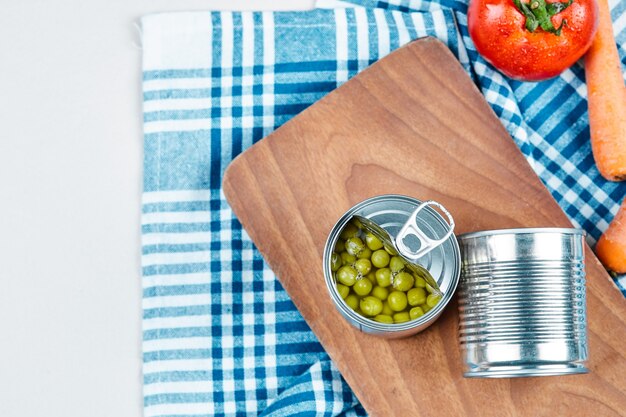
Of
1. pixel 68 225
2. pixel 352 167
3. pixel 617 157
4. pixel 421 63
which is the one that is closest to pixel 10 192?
pixel 68 225

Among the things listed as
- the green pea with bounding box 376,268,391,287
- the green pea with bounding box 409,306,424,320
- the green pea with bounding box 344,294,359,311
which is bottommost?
the green pea with bounding box 409,306,424,320

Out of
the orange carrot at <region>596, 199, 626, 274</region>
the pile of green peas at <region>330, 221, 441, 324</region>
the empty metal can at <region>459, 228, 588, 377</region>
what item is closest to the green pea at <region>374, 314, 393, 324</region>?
the pile of green peas at <region>330, 221, 441, 324</region>

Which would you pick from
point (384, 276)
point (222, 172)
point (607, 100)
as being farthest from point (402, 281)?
point (607, 100)

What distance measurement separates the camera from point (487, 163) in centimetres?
108

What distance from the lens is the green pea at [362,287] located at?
0.97m

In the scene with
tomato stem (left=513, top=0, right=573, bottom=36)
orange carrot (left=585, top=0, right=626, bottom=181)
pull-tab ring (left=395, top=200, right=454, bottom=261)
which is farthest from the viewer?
orange carrot (left=585, top=0, right=626, bottom=181)

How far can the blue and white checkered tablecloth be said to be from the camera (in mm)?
1155

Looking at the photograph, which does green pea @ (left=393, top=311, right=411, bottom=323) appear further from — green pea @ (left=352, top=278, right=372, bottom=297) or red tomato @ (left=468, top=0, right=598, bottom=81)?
red tomato @ (left=468, top=0, right=598, bottom=81)

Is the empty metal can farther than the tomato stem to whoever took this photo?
No

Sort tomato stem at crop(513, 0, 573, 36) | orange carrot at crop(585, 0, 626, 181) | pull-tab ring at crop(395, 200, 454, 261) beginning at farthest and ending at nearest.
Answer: orange carrot at crop(585, 0, 626, 181)
tomato stem at crop(513, 0, 573, 36)
pull-tab ring at crop(395, 200, 454, 261)

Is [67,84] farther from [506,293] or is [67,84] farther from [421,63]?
[506,293]

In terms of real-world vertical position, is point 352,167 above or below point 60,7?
below

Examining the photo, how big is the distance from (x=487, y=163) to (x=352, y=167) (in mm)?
195

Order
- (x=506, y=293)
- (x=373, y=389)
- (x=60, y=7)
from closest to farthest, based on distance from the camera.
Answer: (x=506, y=293), (x=373, y=389), (x=60, y=7)
